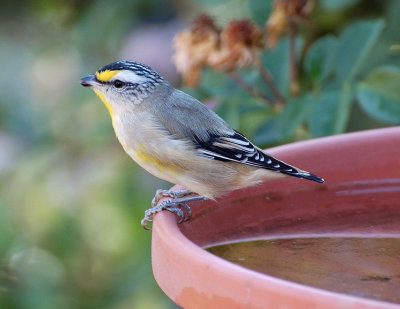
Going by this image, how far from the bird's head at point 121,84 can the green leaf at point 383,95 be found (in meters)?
0.97

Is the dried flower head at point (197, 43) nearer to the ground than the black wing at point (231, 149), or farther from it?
farther from it

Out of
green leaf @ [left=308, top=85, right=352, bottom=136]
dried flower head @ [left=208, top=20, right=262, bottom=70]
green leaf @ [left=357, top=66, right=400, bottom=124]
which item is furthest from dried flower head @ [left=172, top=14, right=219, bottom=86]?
green leaf @ [left=357, top=66, right=400, bottom=124]

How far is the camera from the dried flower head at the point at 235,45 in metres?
3.38

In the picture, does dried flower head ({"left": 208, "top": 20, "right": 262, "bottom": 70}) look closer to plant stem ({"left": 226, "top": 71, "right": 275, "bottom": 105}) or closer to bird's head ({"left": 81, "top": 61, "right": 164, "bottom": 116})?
plant stem ({"left": 226, "top": 71, "right": 275, "bottom": 105})

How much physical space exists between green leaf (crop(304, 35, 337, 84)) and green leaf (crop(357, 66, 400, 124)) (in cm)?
17

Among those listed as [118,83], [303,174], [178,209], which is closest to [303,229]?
[303,174]

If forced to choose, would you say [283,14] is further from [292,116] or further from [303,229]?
[303,229]

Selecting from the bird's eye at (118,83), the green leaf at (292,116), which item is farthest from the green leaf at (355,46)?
the bird's eye at (118,83)

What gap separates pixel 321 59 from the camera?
3531 millimetres

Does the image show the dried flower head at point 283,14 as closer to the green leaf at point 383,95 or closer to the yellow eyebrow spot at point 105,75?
the green leaf at point 383,95

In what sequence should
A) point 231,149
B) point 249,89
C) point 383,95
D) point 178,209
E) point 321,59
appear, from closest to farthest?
point 178,209, point 231,149, point 383,95, point 321,59, point 249,89

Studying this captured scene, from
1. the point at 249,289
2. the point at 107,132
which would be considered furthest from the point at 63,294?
the point at 249,289

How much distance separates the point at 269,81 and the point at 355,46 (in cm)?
40

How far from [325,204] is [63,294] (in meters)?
1.62
